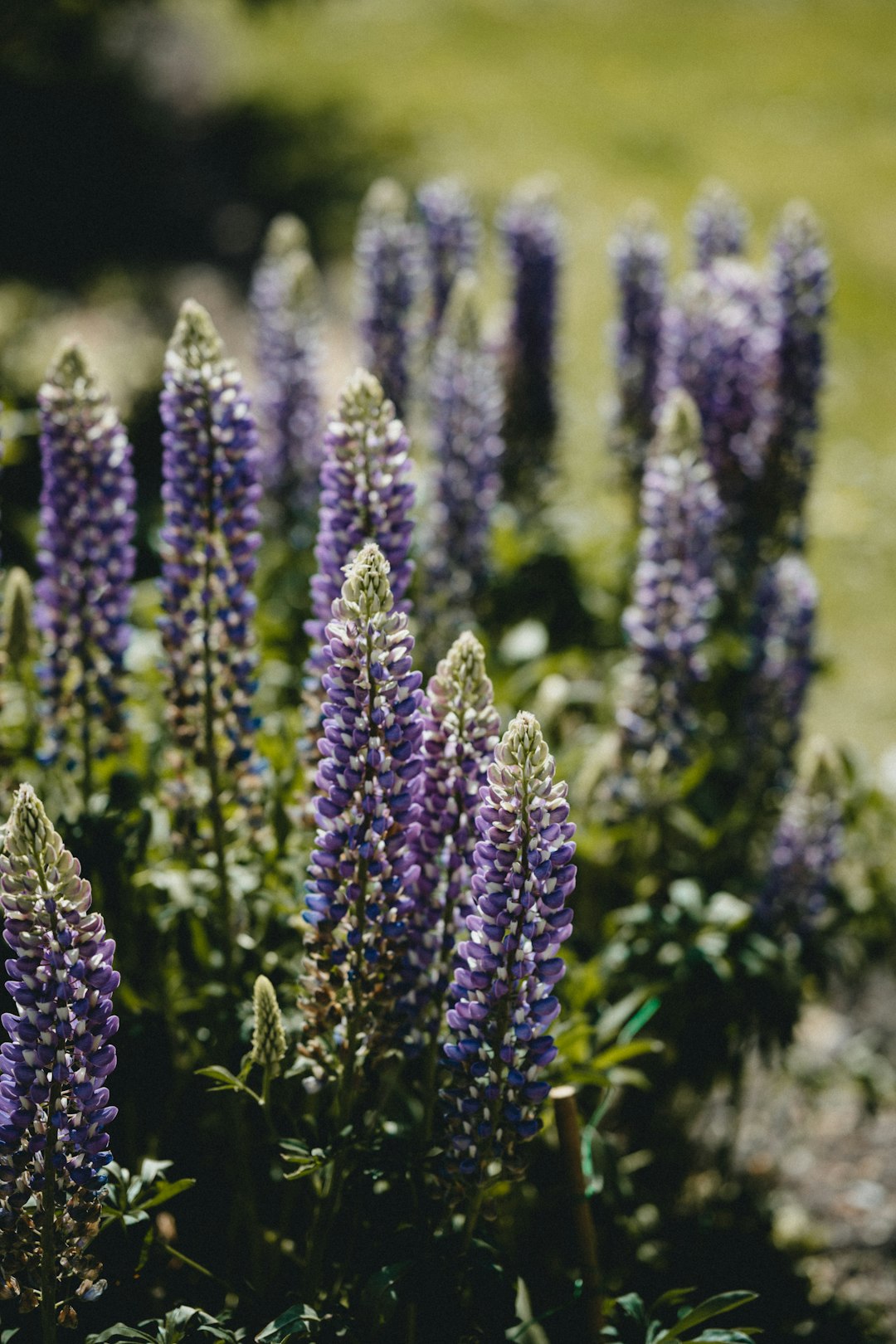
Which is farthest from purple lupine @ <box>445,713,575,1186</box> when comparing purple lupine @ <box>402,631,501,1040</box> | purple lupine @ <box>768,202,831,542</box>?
purple lupine @ <box>768,202,831,542</box>

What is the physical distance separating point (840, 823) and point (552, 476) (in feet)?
7.38

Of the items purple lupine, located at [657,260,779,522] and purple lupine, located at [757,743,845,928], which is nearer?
purple lupine, located at [757,743,845,928]

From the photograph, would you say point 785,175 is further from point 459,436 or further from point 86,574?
point 86,574

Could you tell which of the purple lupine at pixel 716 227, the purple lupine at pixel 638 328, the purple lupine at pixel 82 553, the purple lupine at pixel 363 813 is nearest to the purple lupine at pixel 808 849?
the purple lupine at pixel 363 813

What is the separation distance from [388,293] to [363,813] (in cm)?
305

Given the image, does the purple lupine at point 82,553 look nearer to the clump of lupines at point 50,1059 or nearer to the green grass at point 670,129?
the clump of lupines at point 50,1059

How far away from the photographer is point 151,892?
3.29 m

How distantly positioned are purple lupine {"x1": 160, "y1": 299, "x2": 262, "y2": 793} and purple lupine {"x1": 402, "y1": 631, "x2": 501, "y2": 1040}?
702mm

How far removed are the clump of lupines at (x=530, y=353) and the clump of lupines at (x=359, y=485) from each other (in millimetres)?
2688

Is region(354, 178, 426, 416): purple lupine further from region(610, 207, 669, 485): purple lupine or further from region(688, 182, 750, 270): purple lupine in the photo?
region(688, 182, 750, 270): purple lupine

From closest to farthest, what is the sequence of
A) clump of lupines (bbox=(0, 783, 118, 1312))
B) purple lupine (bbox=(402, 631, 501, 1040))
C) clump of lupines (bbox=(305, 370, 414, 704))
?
clump of lupines (bbox=(0, 783, 118, 1312)), purple lupine (bbox=(402, 631, 501, 1040)), clump of lupines (bbox=(305, 370, 414, 704))

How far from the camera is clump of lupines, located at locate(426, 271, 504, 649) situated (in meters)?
4.32

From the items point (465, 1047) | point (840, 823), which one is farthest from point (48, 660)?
point (840, 823)

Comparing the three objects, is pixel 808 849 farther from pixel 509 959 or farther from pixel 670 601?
pixel 509 959
